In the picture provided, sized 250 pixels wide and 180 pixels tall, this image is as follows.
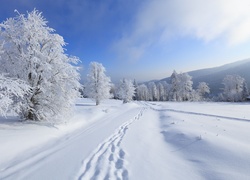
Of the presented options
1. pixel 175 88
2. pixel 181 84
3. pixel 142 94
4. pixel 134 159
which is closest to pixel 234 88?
pixel 181 84

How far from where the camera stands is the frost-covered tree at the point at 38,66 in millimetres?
13273

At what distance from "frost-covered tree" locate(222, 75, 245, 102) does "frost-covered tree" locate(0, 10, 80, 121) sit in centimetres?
6688

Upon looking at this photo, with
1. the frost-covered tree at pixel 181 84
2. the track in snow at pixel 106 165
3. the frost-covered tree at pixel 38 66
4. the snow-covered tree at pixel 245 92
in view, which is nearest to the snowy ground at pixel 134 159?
the track in snow at pixel 106 165

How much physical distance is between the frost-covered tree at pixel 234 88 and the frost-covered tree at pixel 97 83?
48478 millimetres

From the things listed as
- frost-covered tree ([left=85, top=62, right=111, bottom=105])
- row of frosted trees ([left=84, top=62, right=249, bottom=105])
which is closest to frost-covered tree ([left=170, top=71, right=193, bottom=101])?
row of frosted trees ([left=84, top=62, right=249, bottom=105])

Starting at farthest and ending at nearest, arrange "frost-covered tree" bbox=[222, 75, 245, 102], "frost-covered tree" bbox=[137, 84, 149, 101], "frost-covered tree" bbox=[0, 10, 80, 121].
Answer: "frost-covered tree" bbox=[137, 84, 149, 101]
"frost-covered tree" bbox=[222, 75, 245, 102]
"frost-covered tree" bbox=[0, 10, 80, 121]

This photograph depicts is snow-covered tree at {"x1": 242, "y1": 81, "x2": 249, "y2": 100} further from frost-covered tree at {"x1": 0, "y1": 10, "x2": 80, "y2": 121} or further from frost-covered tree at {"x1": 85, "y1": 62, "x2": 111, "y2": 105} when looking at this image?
frost-covered tree at {"x1": 0, "y1": 10, "x2": 80, "y2": 121}

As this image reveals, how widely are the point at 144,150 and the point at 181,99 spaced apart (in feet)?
237

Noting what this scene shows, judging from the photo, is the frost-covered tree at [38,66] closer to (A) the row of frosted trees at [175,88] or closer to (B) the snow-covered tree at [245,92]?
(A) the row of frosted trees at [175,88]

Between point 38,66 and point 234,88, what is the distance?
74744 mm

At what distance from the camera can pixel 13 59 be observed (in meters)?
13.5

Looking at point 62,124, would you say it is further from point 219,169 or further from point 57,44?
point 219,169

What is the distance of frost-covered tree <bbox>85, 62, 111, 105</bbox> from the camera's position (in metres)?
43.5

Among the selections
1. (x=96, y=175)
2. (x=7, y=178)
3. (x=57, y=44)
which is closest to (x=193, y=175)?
(x=96, y=175)
